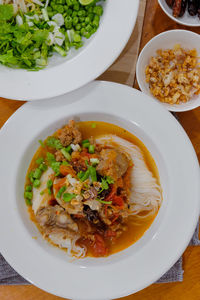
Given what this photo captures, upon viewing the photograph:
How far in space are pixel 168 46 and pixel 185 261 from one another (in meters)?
1.77

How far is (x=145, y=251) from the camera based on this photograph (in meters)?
2.12

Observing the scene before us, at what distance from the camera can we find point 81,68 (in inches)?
80.7

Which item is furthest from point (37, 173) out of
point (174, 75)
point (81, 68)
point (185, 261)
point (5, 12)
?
point (185, 261)

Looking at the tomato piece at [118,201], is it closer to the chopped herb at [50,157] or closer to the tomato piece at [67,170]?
the tomato piece at [67,170]

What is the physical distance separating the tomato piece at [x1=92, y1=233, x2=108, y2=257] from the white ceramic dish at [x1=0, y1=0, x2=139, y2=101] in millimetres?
1192

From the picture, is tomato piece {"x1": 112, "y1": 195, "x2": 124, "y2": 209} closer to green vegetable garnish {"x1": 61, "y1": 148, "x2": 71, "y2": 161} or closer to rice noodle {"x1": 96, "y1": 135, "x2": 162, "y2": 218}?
rice noodle {"x1": 96, "y1": 135, "x2": 162, "y2": 218}

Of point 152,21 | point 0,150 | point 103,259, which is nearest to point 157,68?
point 152,21

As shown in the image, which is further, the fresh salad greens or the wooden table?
the wooden table

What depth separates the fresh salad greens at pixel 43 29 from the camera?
6.84 feet

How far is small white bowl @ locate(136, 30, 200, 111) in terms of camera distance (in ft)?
7.22

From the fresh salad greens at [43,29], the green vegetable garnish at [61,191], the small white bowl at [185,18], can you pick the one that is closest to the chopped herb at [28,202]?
the green vegetable garnish at [61,191]

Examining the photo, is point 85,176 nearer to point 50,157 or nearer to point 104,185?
point 104,185

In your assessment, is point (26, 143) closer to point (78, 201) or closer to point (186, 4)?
point (78, 201)

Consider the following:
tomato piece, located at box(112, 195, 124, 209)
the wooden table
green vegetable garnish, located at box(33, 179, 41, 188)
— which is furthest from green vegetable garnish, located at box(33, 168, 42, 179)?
tomato piece, located at box(112, 195, 124, 209)
